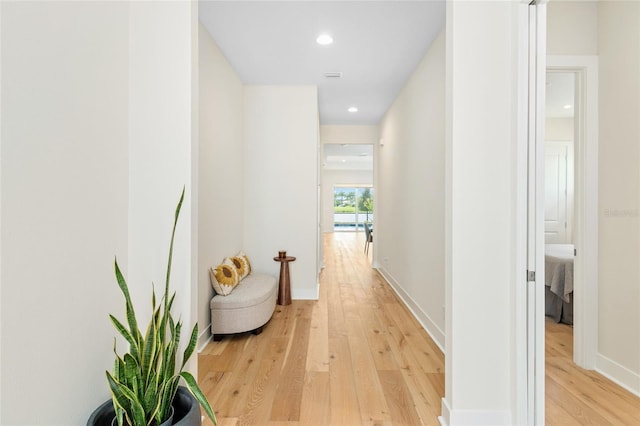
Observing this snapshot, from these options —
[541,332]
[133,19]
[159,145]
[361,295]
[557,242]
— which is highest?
[133,19]

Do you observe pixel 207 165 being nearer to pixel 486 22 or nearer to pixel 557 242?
pixel 486 22

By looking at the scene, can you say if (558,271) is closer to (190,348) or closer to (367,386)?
(367,386)

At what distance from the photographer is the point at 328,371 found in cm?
218

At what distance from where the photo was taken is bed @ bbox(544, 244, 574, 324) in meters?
1.49

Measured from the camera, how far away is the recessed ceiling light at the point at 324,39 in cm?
270

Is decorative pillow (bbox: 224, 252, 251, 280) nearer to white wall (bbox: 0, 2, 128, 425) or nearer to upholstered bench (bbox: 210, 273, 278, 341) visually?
upholstered bench (bbox: 210, 273, 278, 341)

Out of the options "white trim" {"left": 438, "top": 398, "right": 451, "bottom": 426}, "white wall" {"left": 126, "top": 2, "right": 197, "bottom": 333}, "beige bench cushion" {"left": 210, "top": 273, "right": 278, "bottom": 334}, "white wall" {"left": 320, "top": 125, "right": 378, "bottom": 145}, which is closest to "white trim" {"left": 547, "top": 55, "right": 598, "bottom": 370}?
"white trim" {"left": 438, "top": 398, "right": 451, "bottom": 426}

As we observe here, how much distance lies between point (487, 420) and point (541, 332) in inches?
21.2

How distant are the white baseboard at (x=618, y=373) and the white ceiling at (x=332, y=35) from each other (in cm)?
254

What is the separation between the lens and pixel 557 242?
60.4 inches

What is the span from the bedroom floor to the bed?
7cm

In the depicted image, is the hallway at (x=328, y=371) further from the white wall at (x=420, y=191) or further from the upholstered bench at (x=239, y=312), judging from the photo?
the white wall at (x=420, y=191)

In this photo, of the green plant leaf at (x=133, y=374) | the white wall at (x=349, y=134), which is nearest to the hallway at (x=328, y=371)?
the green plant leaf at (x=133, y=374)

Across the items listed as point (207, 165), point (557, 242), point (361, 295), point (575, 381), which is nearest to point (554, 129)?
point (557, 242)
